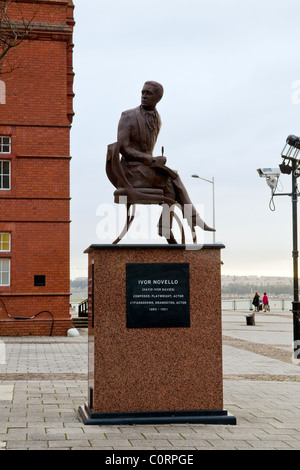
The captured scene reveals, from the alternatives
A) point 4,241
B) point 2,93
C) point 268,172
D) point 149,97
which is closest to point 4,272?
point 4,241

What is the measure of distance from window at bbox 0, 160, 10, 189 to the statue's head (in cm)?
1495

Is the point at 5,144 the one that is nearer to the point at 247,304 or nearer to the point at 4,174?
the point at 4,174

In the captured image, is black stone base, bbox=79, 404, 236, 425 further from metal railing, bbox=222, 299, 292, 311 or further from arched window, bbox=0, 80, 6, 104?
metal railing, bbox=222, 299, 292, 311

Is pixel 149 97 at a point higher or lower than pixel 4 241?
higher

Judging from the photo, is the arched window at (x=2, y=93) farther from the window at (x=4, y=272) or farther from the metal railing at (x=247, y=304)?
the metal railing at (x=247, y=304)

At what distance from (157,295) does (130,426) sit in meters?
1.51

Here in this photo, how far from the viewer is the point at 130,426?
7.27m

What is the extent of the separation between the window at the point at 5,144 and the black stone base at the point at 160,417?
1625cm

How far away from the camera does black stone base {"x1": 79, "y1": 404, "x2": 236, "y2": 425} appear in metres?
7.35

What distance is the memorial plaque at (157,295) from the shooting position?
24.9 feet

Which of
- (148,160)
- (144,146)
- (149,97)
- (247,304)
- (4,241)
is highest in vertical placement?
(149,97)

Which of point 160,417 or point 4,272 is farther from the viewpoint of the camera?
point 4,272

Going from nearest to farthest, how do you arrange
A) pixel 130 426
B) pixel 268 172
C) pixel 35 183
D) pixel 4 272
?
pixel 130 426 → pixel 268 172 → pixel 4 272 → pixel 35 183
